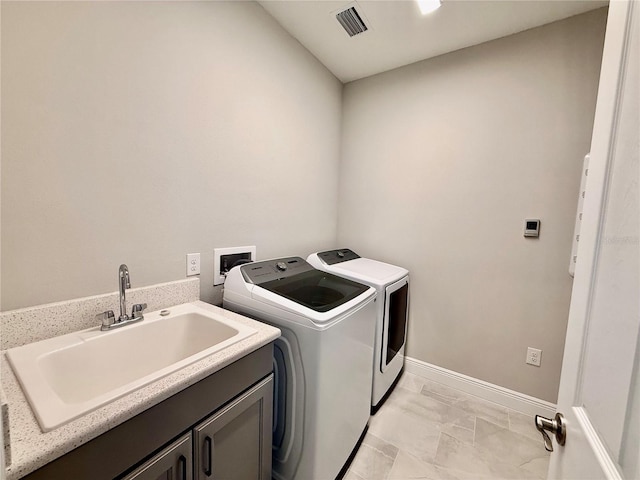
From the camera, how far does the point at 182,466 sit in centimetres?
79

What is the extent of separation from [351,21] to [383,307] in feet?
6.39

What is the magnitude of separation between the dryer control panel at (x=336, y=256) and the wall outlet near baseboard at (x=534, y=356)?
4.73 ft

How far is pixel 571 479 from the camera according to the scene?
0.53m

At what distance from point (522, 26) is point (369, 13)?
104 cm

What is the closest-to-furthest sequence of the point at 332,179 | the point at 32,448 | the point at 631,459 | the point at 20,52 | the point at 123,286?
the point at 631,459, the point at 32,448, the point at 20,52, the point at 123,286, the point at 332,179

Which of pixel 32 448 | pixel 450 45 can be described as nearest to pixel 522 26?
pixel 450 45

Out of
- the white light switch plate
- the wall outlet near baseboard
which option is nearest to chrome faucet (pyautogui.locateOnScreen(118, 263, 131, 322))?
the white light switch plate

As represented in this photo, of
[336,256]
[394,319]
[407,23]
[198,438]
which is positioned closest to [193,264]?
[198,438]

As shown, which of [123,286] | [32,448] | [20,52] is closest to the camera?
[32,448]

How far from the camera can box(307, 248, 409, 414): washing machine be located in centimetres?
176

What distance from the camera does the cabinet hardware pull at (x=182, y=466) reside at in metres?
0.78

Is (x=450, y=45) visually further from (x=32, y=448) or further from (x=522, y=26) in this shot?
(x=32, y=448)

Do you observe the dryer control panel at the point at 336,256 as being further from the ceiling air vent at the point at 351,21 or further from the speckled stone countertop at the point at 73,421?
the ceiling air vent at the point at 351,21

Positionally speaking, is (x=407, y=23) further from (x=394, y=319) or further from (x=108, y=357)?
(x=108, y=357)
